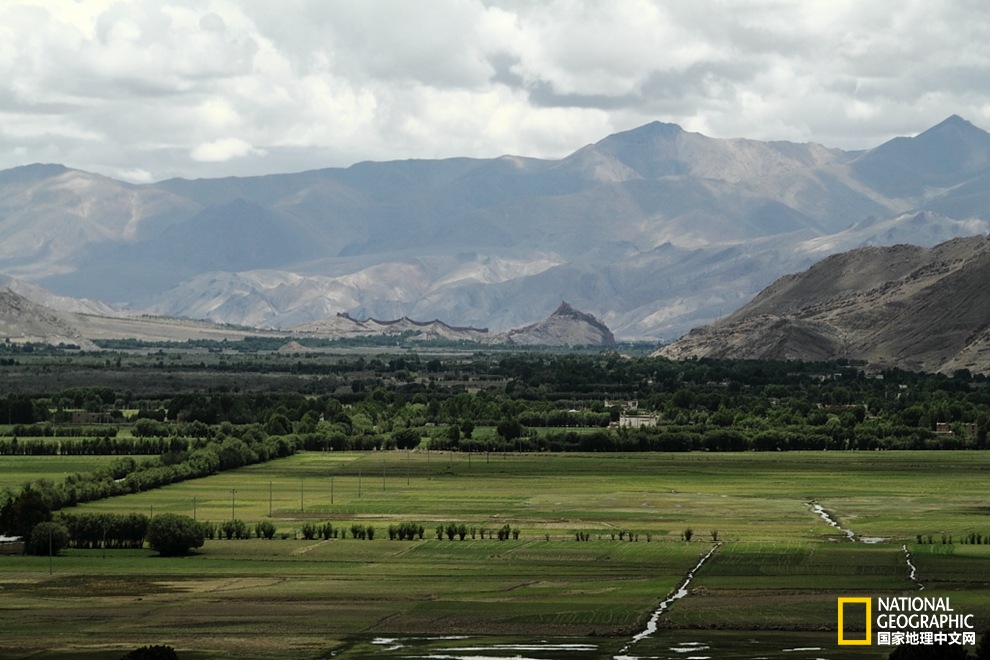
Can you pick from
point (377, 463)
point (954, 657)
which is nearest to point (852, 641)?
point (954, 657)

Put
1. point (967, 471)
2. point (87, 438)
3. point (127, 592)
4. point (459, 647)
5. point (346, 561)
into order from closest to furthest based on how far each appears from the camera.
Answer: point (459, 647)
point (127, 592)
point (346, 561)
point (967, 471)
point (87, 438)

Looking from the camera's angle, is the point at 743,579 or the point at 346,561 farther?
the point at 346,561

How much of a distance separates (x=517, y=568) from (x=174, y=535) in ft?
72.7

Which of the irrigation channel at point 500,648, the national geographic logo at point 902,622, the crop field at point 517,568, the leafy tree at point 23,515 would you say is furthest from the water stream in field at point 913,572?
the leafy tree at point 23,515

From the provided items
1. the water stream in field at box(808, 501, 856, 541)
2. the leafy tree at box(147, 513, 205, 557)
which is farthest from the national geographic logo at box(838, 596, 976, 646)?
the leafy tree at box(147, 513, 205, 557)

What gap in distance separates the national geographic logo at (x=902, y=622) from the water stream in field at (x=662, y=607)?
845 cm

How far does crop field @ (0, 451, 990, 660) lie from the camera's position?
86.1 metres

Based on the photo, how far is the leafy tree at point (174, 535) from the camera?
379ft

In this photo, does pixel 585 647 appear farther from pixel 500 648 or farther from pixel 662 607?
pixel 662 607

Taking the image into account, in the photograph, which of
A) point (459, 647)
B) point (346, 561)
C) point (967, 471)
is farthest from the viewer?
point (967, 471)

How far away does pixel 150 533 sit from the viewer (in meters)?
117

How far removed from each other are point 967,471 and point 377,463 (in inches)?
2132

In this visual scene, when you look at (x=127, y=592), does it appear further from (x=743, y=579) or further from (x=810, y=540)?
(x=810, y=540)

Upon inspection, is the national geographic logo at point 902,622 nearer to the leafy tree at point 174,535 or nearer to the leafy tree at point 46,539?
the leafy tree at point 174,535
